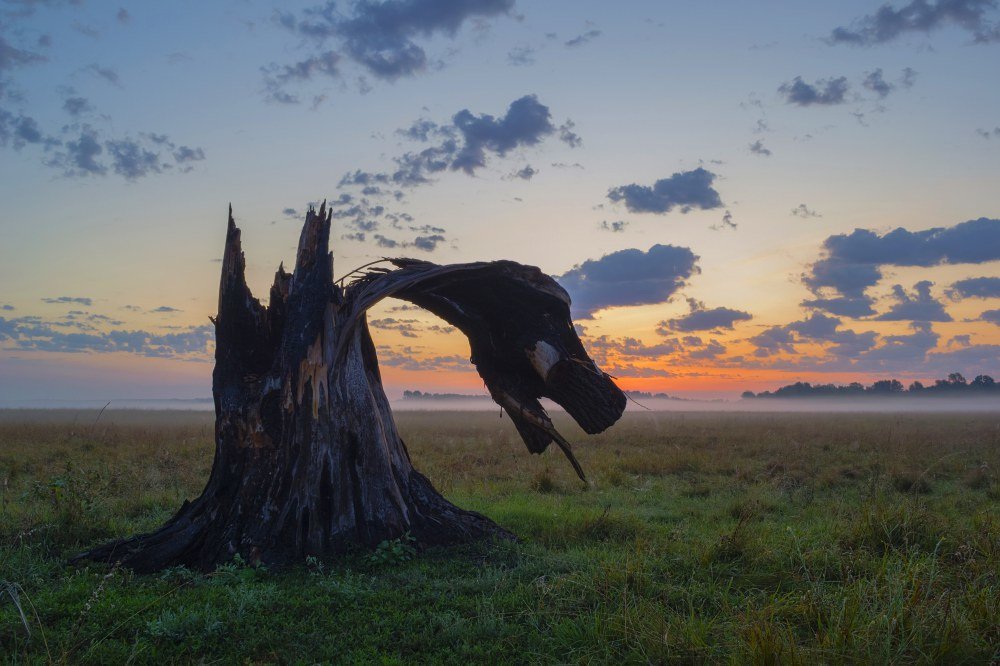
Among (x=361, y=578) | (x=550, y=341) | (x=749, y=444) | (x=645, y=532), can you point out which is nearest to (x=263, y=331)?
(x=361, y=578)

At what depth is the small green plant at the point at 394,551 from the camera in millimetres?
7301

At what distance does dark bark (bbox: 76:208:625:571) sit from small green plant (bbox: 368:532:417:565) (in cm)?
18

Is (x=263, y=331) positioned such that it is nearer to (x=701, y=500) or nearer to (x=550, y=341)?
(x=550, y=341)

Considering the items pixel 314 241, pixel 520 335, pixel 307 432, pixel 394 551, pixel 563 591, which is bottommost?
pixel 563 591

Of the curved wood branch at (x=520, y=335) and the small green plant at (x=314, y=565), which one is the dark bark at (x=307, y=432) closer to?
the curved wood branch at (x=520, y=335)

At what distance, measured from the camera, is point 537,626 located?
18.6 feet

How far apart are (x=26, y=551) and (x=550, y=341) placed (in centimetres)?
683

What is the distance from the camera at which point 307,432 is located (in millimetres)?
7719

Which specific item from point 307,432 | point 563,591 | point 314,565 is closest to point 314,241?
point 307,432

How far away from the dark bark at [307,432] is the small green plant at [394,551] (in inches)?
6.9

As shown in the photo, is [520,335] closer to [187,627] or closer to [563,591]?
[563,591]

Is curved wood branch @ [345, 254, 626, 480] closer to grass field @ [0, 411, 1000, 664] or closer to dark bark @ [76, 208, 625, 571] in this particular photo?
dark bark @ [76, 208, 625, 571]

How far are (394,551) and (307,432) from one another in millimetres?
1697

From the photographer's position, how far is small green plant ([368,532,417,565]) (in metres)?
7.30
